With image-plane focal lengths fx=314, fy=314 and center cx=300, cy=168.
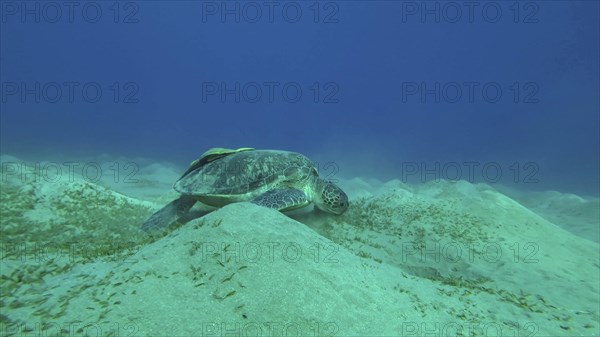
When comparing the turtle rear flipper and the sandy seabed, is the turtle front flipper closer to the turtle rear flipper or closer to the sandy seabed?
the sandy seabed

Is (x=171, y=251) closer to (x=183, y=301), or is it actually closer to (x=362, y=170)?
(x=183, y=301)

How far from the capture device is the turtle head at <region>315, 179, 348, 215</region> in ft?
22.6

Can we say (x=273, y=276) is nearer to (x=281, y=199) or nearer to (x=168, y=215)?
(x=281, y=199)

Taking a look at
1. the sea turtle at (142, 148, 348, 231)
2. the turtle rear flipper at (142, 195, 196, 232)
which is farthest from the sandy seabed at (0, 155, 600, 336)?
the sea turtle at (142, 148, 348, 231)

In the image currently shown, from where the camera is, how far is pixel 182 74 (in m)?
132

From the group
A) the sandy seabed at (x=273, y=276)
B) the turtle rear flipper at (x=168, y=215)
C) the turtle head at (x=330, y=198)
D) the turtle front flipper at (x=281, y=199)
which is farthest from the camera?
the turtle head at (x=330, y=198)

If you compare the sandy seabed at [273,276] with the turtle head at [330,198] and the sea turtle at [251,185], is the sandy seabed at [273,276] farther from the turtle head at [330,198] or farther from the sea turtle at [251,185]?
the sea turtle at [251,185]

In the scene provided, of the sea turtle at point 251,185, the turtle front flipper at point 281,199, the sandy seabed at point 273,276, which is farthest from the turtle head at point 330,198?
the turtle front flipper at point 281,199

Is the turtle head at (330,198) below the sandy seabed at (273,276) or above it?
above

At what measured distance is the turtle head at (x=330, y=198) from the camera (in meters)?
6.89

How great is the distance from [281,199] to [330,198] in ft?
4.58

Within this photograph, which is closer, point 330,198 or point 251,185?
point 251,185

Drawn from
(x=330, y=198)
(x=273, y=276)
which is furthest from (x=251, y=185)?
(x=273, y=276)

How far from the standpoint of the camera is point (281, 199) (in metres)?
5.92
